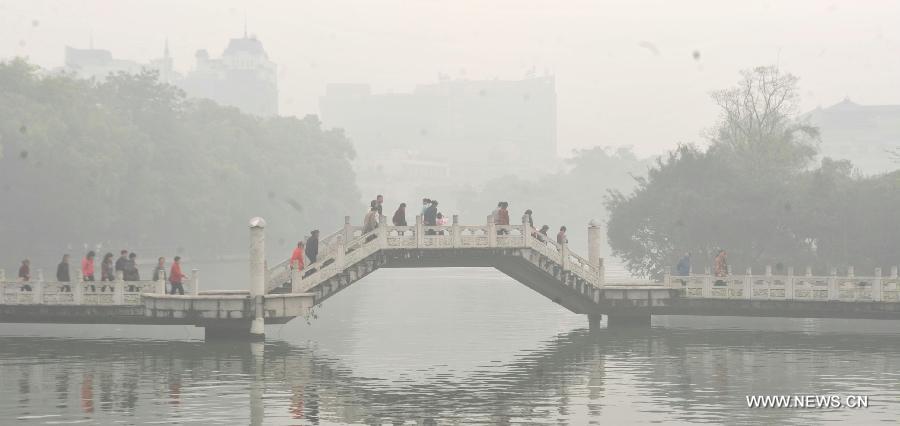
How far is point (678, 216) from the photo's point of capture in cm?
7381

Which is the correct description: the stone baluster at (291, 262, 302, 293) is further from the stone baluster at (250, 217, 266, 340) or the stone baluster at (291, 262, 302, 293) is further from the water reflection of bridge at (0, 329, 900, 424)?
the water reflection of bridge at (0, 329, 900, 424)

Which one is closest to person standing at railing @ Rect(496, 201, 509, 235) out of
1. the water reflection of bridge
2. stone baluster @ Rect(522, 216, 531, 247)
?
stone baluster @ Rect(522, 216, 531, 247)

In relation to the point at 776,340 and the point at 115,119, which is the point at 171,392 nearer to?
the point at 776,340

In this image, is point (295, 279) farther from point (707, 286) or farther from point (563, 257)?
point (707, 286)

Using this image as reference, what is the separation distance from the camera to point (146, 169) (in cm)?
11031

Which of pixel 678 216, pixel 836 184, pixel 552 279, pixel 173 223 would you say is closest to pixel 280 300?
pixel 552 279

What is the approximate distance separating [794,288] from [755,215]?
80.8 feet

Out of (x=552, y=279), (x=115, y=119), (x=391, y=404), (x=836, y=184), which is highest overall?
(x=115, y=119)

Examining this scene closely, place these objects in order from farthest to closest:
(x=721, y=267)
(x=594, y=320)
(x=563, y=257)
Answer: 1. (x=594, y=320)
2. (x=721, y=267)
3. (x=563, y=257)

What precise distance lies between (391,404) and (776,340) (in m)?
19.4

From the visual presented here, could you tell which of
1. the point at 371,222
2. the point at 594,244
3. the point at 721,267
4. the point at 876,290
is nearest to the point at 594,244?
the point at 594,244

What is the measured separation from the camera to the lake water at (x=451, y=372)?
28969 millimetres

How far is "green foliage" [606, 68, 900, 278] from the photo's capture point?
69125 millimetres

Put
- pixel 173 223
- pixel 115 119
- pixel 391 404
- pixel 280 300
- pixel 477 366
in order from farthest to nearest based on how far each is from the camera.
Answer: pixel 173 223
pixel 115 119
pixel 280 300
pixel 477 366
pixel 391 404
